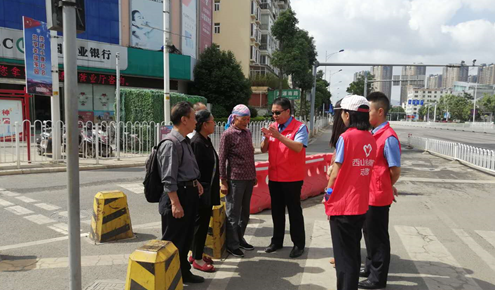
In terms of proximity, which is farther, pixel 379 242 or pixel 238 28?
pixel 238 28

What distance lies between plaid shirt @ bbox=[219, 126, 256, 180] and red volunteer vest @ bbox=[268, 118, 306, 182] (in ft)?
0.99

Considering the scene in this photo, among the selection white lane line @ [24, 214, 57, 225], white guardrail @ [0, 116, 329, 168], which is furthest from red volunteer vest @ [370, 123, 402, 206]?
white guardrail @ [0, 116, 329, 168]

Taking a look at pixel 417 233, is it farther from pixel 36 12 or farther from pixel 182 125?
pixel 36 12

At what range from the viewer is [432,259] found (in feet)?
14.0

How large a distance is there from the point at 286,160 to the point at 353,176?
127 cm

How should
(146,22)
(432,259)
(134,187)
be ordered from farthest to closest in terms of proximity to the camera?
(146,22)
(134,187)
(432,259)

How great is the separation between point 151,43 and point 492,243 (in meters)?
22.7

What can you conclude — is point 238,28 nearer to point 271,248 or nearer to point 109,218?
point 109,218

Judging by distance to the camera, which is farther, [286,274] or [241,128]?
[241,128]

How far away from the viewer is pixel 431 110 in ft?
356

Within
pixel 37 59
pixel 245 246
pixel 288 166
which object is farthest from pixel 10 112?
pixel 288 166

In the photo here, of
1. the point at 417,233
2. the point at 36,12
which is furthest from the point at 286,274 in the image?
the point at 36,12

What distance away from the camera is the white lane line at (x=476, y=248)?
14.0 feet

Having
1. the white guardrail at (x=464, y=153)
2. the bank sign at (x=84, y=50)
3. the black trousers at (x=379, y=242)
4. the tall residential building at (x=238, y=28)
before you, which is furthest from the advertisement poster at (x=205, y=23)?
the black trousers at (x=379, y=242)
